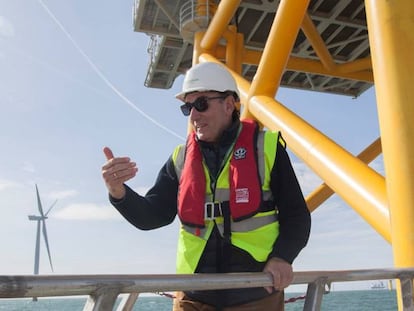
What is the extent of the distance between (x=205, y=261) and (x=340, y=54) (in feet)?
44.1

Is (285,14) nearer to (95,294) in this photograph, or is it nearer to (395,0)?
(395,0)

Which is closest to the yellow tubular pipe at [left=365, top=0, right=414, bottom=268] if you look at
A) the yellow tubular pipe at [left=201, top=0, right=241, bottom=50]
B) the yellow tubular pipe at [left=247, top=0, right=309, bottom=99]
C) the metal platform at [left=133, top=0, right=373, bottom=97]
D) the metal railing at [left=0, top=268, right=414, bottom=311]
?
the metal railing at [left=0, top=268, right=414, bottom=311]

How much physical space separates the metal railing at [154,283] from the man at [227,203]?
0.17m

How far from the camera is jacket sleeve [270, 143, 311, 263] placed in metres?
2.57

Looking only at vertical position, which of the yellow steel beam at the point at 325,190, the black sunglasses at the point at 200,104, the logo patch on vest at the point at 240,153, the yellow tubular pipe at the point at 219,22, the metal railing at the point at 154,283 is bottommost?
the metal railing at the point at 154,283

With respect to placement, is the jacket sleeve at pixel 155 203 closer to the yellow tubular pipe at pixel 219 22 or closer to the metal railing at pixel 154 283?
the metal railing at pixel 154 283

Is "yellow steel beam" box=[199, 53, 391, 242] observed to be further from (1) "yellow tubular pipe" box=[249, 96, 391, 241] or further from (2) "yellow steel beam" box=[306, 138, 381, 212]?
(2) "yellow steel beam" box=[306, 138, 381, 212]

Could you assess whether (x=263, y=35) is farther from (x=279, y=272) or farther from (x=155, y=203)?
(x=279, y=272)

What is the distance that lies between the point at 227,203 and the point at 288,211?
0.35m

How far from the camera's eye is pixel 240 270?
2.64m

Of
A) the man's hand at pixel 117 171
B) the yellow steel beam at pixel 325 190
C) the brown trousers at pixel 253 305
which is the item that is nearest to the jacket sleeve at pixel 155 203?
the man's hand at pixel 117 171

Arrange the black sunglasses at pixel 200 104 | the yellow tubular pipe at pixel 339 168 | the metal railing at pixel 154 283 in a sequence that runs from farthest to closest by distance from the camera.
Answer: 1. the yellow tubular pipe at pixel 339 168
2. the black sunglasses at pixel 200 104
3. the metal railing at pixel 154 283

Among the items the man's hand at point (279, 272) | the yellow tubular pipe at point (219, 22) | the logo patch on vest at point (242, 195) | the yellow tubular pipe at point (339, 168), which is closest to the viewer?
the man's hand at point (279, 272)

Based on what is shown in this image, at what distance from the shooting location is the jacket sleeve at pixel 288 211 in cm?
257
